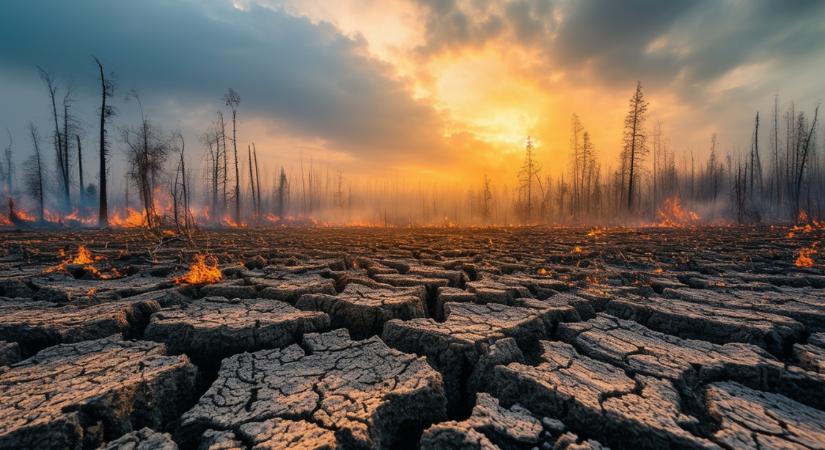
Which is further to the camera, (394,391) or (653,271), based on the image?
(653,271)

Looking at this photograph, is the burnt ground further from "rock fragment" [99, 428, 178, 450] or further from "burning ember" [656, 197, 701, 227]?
"burning ember" [656, 197, 701, 227]

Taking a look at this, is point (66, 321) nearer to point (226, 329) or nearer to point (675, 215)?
point (226, 329)

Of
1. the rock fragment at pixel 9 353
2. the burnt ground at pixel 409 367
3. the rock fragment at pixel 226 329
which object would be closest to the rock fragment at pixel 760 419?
the burnt ground at pixel 409 367

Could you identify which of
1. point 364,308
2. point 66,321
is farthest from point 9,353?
point 364,308

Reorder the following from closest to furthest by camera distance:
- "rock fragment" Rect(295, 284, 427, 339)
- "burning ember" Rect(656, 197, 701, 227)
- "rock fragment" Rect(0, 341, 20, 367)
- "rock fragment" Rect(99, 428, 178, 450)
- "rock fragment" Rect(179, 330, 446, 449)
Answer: "rock fragment" Rect(99, 428, 178, 450) → "rock fragment" Rect(179, 330, 446, 449) → "rock fragment" Rect(0, 341, 20, 367) → "rock fragment" Rect(295, 284, 427, 339) → "burning ember" Rect(656, 197, 701, 227)

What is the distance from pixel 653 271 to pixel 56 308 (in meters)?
7.32

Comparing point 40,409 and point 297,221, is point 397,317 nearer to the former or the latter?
point 40,409

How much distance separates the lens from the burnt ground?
1.34 metres

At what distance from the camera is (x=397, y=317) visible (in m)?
2.77

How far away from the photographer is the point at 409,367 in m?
1.87

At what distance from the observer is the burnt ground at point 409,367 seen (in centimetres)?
134

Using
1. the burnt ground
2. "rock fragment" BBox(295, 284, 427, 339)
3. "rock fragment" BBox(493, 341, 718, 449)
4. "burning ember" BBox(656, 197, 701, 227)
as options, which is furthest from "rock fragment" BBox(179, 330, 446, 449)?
"burning ember" BBox(656, 197, 701, 227)

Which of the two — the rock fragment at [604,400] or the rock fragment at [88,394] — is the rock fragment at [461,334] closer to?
the rock fragment at [604,400]

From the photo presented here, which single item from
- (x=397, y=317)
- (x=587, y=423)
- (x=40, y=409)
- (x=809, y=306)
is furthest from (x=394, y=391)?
(x=809, y=306)
